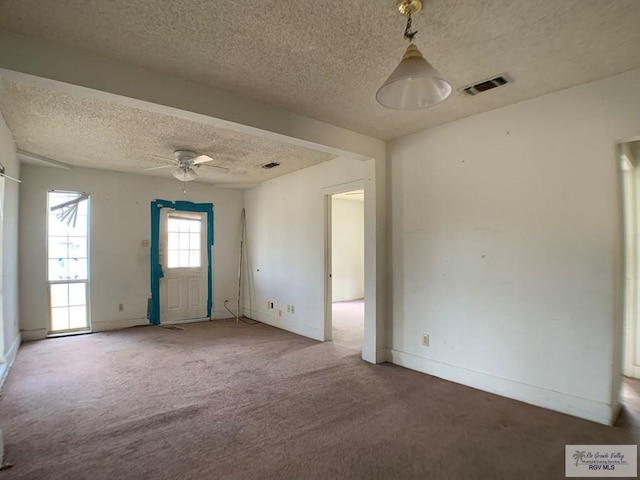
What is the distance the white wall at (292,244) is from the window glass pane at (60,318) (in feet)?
9.24

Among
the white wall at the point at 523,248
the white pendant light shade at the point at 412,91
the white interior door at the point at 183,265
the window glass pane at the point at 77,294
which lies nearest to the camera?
the white pendant light shade at the point at 412,91

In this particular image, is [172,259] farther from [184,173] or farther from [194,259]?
[184,173]

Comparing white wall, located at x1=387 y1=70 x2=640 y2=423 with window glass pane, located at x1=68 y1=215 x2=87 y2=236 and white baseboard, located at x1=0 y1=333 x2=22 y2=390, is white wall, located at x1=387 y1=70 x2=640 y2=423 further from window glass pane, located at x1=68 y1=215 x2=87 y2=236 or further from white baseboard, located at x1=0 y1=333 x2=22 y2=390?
window glass pane, located at x1=68 y1=215 x2=87 y2=236

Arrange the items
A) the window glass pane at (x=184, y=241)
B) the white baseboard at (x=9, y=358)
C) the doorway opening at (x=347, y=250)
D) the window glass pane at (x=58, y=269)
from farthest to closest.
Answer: the doorway opening at (x=347, y=250)
the window glass pane at (x=184, y=241)
the window glass pane at (x=58, y=269)
the white baseboard at (x=9, y=358)

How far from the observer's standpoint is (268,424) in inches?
98.4

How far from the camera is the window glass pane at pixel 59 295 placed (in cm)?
507

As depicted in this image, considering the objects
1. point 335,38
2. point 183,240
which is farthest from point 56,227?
point 335,38

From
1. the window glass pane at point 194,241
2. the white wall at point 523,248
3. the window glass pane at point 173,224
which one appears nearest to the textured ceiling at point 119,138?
the window glass pane at point 173,224

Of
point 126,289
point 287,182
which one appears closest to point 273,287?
point 287,182

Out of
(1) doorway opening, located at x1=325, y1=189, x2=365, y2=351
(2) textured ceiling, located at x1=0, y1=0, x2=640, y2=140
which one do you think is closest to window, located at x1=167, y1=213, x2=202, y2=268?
(1) doorway opening, located at x1=325, y1=189, x2=365, y2=351

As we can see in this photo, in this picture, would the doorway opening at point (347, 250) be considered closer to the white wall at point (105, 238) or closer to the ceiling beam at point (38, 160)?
the white wall at point (105, 238)

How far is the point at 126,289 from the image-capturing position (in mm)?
5605

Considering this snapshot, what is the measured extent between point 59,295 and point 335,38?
17.8 feet

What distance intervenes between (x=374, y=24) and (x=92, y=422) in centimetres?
327
